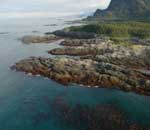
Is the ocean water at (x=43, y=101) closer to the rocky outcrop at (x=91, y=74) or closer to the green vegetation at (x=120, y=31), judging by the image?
the rocky outcrop at (x=91, y=74)

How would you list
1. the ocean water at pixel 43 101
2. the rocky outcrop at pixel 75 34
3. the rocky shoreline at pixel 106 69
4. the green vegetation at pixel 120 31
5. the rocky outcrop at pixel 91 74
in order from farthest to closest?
the rocky outcrop at pixel 75 34 → the green vegetation at pixel 120 31 → the rocky shoreline at pixel 106 69 → the rocky outcrop at pixel 91 74 → the ocean water at pixel 43 101

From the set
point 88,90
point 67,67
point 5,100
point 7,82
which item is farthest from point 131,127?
point 7,82

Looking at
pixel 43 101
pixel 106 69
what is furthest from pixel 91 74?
pixel 43 101

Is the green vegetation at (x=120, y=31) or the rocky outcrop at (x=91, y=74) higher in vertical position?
the rocky outcrop at (x=91, y=74)

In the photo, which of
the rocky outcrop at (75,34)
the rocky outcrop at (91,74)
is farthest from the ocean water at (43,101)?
the rocky outcrop at (75,34)

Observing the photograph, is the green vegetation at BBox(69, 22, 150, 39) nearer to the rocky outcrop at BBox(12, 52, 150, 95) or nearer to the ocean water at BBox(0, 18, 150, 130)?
the rocky outcrop at BBox(12, 52, 150, 95)

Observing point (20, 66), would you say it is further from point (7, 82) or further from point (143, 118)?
point (143, 118)

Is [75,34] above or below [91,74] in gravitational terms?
below

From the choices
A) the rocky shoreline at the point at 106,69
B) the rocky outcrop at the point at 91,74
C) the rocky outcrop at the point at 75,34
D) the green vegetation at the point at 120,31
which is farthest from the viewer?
the rocky outcrop at the point at 75,34

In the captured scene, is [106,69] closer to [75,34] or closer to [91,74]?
[91,74]

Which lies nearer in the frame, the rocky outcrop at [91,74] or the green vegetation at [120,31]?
the rocky outcrop at [91,74]
